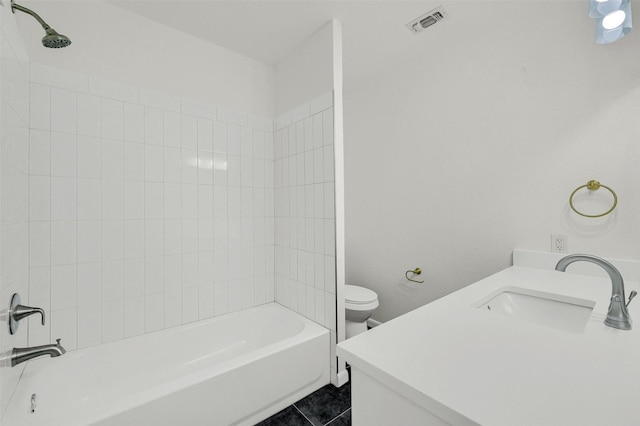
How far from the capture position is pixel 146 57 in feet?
6.02

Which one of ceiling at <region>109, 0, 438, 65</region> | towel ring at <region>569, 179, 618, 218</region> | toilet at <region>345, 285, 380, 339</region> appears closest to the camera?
towel ring at <region>569, 179, 618, 218</region>

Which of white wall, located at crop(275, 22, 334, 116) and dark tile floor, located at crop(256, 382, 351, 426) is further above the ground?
white wall, located at crop(275, 22, 334, 116)

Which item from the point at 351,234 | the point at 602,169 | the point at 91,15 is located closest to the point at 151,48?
the point at 91,15

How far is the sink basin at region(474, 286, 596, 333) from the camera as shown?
3.58 feet

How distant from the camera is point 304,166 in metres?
2.09

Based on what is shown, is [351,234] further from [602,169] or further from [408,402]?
[408,402]

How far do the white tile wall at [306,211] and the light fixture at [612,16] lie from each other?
Answer: 1.32 meters

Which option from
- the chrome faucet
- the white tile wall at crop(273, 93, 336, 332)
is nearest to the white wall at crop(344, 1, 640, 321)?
the white tile wall at crop(273, 93, 336, 332)

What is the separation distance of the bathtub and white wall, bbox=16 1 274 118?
1.63 metres

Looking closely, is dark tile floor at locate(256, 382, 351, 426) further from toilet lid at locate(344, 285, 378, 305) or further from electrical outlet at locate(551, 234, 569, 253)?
electrical outlet at locate(551, 234, 569, 253)

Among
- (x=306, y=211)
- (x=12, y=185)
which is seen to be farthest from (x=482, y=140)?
(x=12, y=185)

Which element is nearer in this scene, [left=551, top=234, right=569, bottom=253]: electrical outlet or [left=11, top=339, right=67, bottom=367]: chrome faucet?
[left=11, top=339, right=67, bottom=367]: chrome faucet

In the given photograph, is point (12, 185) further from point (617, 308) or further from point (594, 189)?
point (594, 189)

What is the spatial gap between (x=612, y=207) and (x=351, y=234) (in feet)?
6.23
